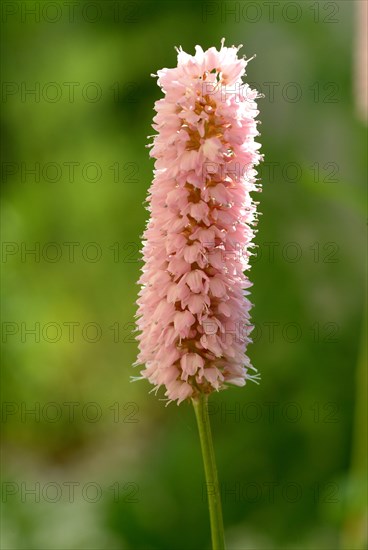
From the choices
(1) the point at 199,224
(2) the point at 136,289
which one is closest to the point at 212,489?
(1) the point at 199,224

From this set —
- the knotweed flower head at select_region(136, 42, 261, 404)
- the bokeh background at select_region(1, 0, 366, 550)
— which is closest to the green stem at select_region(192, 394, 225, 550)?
the knotweed flower head at select_region(136, 42, 261, 404)

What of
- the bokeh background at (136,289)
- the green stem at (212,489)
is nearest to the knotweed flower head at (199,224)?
the green stem at (212,489)

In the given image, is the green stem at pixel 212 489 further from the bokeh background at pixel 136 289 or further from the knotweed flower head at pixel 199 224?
the bokeh background at pixel 136 289

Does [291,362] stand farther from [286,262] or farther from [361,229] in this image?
[361,229]

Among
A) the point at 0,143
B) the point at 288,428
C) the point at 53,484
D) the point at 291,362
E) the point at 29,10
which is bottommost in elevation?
the point at 53,484

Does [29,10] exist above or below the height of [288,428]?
above

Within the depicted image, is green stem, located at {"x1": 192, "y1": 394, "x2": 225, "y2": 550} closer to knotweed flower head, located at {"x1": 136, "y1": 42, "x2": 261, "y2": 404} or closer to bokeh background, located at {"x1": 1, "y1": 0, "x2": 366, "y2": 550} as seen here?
knotweed flower head, located at {"x1": 136, "y1": 42, "x2": 261, "y2": 404}

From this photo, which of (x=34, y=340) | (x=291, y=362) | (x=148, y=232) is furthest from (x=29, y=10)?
(x=148, y=232)
